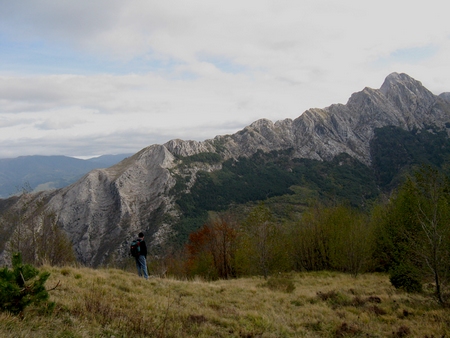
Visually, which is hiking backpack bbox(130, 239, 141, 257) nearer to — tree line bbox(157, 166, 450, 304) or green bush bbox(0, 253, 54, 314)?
green bush bbox(0, 253, 54, 314)

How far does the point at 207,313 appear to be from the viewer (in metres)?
10.3

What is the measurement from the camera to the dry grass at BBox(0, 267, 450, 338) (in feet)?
23.3

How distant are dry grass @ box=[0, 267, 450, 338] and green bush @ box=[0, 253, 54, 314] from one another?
1.11 ft

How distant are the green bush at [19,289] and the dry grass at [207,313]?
338mm

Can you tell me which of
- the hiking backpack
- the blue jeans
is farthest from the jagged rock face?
the hiking backpack

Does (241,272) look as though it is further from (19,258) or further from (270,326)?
(19,258)

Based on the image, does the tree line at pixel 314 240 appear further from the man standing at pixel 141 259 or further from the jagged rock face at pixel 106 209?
the jagged rock face at pixel 106 209

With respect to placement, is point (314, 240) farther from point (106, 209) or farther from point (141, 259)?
point (106, 209)

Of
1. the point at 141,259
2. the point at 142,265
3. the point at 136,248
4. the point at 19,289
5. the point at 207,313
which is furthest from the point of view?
the point at 136,248

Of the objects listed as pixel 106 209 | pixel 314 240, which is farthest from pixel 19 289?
pixel 106 209

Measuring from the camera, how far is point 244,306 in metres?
12.2

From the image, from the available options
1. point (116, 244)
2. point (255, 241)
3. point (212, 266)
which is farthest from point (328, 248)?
point (116, 244)

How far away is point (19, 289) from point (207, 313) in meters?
6.15

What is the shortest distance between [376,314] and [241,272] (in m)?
27.3
